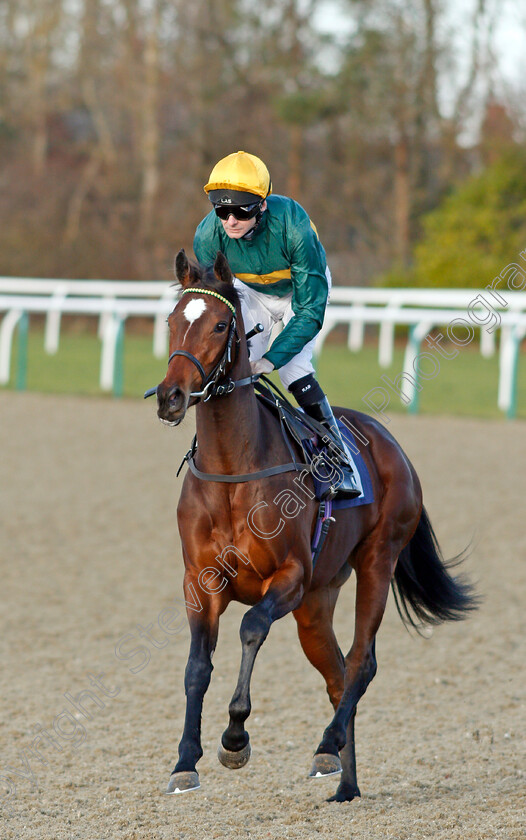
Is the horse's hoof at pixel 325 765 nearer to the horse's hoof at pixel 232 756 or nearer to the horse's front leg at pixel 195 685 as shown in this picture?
the horse's hoof at pixel 232 756

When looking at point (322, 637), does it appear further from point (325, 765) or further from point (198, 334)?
point (198, 334)

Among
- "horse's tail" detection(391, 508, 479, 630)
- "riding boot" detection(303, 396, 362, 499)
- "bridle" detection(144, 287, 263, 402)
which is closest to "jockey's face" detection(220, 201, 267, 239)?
"bridle" detection(144, 287, 263, 402)

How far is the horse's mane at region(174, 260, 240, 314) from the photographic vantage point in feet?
10.5

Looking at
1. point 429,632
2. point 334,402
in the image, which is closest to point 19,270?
point 334,402

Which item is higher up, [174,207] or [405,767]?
[174,207]

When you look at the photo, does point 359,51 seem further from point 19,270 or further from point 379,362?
point 379,362

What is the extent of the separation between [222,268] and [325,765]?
156cm

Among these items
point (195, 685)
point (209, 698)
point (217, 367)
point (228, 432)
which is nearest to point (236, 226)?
point (217, 367)

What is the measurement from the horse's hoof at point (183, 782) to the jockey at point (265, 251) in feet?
3.54

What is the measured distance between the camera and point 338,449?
12.3 feet

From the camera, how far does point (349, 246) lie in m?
29.1

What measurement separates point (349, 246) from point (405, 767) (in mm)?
26070

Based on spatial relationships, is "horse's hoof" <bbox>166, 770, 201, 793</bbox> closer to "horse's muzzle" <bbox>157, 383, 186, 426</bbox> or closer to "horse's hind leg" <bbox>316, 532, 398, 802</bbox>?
"horse's hind leg" <bbox>316, 532, 398, 802</bbox>

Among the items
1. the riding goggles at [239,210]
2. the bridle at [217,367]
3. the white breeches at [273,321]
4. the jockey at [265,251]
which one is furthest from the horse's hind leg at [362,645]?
the riding goggles at [239,210]
